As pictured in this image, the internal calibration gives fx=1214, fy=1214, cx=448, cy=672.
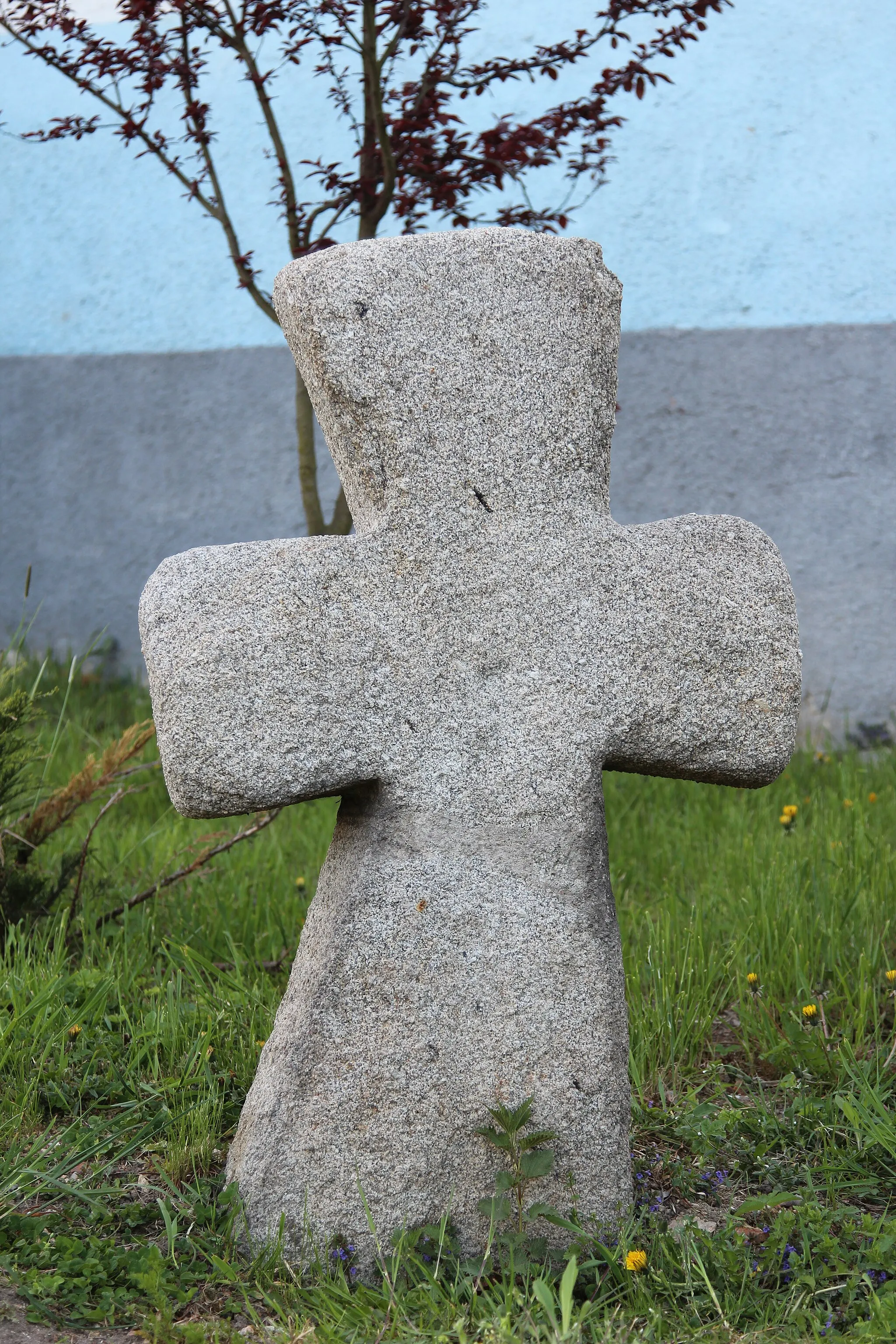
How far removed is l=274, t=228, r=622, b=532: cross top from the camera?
5.61ft

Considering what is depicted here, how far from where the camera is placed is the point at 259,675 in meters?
1.60

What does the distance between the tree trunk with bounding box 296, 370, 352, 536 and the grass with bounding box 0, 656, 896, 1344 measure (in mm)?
897

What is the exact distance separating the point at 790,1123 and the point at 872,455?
3.39m

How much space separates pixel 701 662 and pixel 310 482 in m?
1.94

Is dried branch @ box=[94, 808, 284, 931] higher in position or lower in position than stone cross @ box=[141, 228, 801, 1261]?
lower

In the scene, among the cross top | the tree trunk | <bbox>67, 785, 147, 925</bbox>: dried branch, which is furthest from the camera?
the tree trunk

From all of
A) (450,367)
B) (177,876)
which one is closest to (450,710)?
(450,367)

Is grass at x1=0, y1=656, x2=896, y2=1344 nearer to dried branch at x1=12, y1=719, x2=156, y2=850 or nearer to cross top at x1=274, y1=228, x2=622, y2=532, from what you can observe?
dried branch at x1=12, y1=719, x2=156, y2=850

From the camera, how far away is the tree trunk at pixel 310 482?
343 centimetres

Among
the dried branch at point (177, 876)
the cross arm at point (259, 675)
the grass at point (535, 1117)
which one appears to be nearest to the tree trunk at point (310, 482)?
the grass at point (535, 1117)

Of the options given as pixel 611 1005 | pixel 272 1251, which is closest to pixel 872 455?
pixel 611 1005

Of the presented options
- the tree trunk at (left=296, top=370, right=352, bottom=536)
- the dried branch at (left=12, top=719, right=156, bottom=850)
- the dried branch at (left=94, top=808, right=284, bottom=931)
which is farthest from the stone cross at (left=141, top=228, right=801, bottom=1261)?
the tree trunk at (left=296, top=370, right=352, bottom=536)

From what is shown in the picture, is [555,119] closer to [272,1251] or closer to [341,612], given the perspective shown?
[341,612]

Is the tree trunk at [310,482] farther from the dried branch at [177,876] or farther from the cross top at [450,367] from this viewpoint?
the cross top at [450,367]
